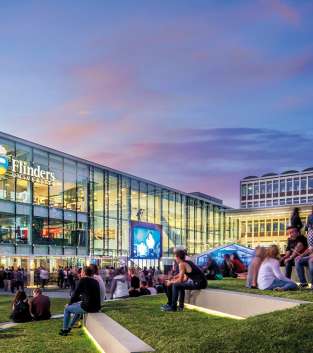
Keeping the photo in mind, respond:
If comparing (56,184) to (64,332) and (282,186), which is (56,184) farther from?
(282,186)

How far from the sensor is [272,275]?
35.8 ft

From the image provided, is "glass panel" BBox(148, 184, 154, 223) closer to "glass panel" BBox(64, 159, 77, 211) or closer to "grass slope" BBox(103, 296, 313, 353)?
"glass panel" BBox(64, 159, 77, 211)

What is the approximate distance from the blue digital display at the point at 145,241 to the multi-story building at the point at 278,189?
105m

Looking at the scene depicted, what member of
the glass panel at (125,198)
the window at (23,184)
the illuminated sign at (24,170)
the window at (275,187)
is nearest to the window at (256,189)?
the window at (275,187)

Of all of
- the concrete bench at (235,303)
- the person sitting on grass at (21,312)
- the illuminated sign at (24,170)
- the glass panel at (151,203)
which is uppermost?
the illuminated sign at (24,170)

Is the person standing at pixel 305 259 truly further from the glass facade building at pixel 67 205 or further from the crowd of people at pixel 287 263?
the glass facade building at pixel 67 205

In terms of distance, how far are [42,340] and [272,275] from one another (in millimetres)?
5045

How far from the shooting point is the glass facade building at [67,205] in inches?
1559

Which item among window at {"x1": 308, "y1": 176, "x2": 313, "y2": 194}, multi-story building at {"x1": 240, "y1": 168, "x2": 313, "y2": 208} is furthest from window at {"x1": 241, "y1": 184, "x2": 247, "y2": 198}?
window at {"x1": 308, "y1": 176, "x2": 313, "y2": 194}

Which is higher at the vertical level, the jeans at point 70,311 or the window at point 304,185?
the window at point 304,185

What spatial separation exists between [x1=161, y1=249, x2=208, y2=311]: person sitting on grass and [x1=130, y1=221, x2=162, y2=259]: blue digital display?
26268mm

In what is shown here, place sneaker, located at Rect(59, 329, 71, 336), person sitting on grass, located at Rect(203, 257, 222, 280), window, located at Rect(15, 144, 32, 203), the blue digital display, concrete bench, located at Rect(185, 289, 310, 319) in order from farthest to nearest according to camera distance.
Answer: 1. window, located at Rect(15, 144, 32, 203)
2. the blue digital display
3. person sitting on grass, located at Rect(203, 257, 222, 280)
4. sneaker, located at Rect(59, 329, 71, 336)
5. concrete bench, located at Rect(185, 289, 310, 319)

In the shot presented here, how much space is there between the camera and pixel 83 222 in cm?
4756

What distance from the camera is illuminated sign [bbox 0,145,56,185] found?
3872 centimetres
